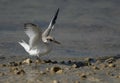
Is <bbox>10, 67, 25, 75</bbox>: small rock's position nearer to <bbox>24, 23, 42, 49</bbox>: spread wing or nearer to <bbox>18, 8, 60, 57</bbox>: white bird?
<bbox>24, 23, 42, 49</bbox>: spread wing

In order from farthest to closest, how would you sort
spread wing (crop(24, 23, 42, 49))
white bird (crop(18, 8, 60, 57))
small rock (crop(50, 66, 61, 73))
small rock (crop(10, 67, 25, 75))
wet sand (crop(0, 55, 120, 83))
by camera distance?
→ white bird (crop(18, 8, 60, 57)) < spread wing (crop(24, 23, 42, 49)) < small rock (crop(50, 66, 61, 73)) < small rock (crop(10, 67, 25, 75)) < wet sand (crop(0, 55, 120, 83))

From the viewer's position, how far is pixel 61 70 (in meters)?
12.7

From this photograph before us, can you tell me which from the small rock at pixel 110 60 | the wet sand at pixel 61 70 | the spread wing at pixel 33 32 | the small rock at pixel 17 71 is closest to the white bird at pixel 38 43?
the spread wing at pixel 33 32

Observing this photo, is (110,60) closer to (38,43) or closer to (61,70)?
(38,43)

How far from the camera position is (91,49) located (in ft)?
56.3

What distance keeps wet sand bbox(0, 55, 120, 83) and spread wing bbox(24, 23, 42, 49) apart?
1.62 ft

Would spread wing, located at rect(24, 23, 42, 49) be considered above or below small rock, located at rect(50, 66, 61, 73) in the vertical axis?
above

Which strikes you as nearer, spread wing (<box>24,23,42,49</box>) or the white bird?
spread wing (<box>24,23,42,49</box>)

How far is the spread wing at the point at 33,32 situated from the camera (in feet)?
46.7

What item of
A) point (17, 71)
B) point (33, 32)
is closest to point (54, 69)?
point (17, 71)

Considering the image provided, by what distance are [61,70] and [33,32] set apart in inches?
83.3

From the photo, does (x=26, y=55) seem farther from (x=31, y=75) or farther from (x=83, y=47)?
(x=31, y=75)

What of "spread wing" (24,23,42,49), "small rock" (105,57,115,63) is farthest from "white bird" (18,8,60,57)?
"small rock" (105,57,115,63)

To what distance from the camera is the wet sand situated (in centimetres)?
1205
